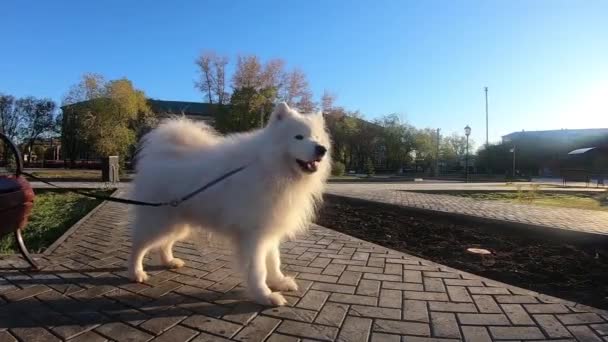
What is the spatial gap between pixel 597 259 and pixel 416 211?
4335mm

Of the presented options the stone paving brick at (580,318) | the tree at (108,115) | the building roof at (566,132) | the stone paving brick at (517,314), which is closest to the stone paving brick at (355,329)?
the stone paving brick at (517,314)

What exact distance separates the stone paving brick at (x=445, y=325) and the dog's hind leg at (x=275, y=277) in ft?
4.03

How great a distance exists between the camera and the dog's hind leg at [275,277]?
356 centimetres

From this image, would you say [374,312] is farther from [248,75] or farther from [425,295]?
[248,75]

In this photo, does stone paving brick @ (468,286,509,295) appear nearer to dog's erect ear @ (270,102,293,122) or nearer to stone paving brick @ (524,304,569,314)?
stone paving brick @ (524,304,569,314)

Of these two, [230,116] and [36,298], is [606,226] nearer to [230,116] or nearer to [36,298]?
[36,298]

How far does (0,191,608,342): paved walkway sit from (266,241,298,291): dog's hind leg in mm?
136

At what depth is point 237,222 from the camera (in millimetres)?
3250

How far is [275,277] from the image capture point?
359 centimetres

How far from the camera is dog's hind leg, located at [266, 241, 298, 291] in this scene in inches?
140

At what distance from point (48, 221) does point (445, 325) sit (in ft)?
25.3

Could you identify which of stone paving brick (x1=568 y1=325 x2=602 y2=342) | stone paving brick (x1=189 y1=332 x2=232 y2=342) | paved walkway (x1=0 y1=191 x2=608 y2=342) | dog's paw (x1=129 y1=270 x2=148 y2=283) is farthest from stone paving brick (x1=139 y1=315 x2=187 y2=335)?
stone paving brick (x1=568 y1=325 x2=602 y2=342)

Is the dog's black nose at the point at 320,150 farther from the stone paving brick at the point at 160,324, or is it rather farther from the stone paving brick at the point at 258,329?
the stone paving brick at the point at 160,324

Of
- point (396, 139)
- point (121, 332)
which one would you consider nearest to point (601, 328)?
point (121, 332)
